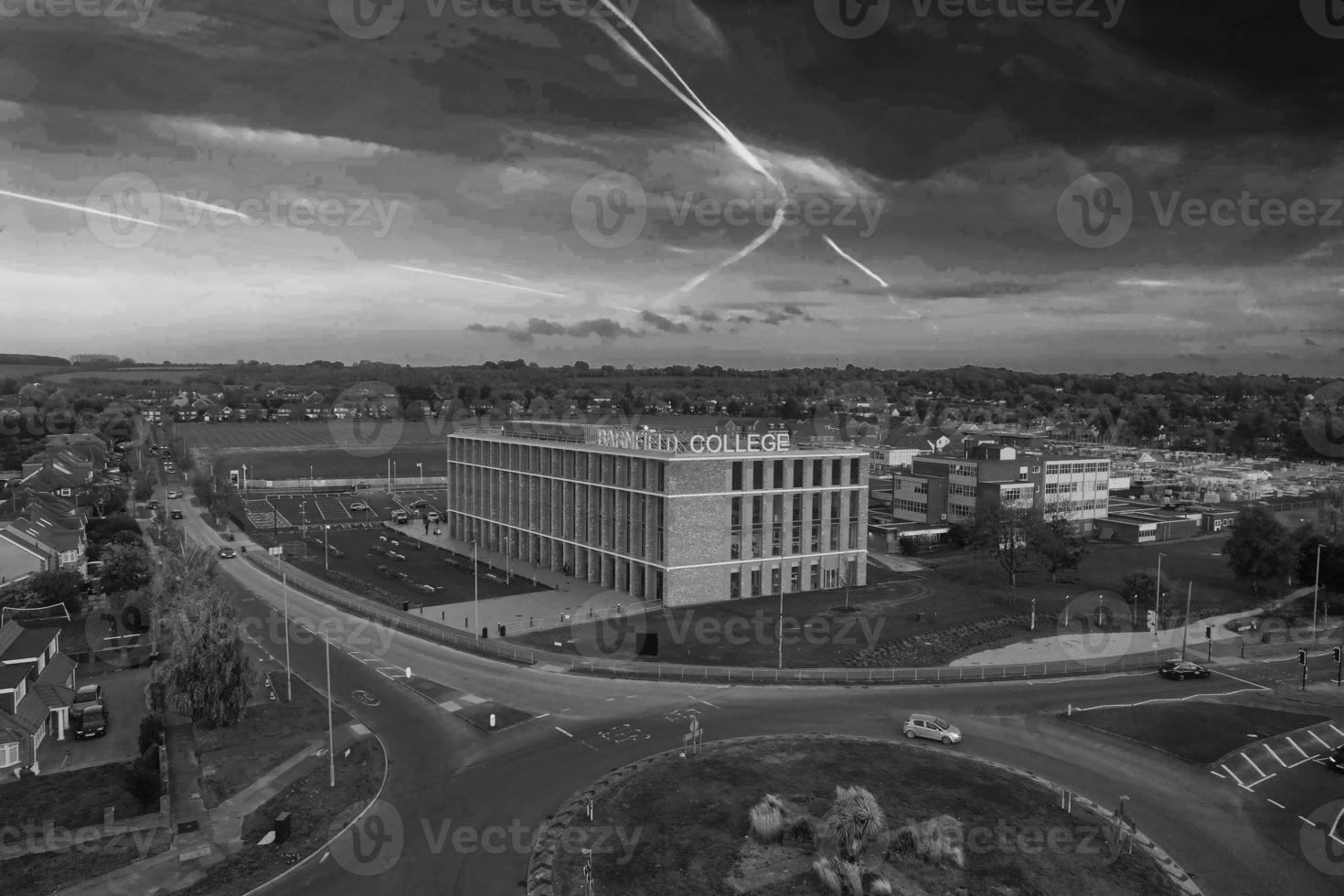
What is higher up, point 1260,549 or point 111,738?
point 1260,549

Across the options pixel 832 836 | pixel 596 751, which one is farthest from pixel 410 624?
pixel 832 836

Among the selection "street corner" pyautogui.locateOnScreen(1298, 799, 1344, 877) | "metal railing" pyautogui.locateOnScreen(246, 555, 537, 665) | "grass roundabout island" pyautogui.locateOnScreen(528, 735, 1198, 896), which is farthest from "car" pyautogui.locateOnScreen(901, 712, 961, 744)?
"metal railing" pyautogui.locateOnScreen(246, 555, 537, 665)

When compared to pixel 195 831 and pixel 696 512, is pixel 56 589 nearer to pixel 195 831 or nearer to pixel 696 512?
pixel 195 831

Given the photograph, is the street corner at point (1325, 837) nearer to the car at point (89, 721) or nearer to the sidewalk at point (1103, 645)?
the sidewalk at point (1103, 645)

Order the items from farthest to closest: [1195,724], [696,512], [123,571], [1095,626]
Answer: [696,512], [123,571], [1095,626], [1195,724]

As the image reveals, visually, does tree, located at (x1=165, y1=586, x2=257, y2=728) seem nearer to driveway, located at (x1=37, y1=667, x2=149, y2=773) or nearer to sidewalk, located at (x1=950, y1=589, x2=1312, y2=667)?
driveway, located at (x1=37, y1=667, x2=149, y2=773)

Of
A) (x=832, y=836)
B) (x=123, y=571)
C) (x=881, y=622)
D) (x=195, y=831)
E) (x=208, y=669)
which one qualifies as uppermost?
(x=208, y=669)
